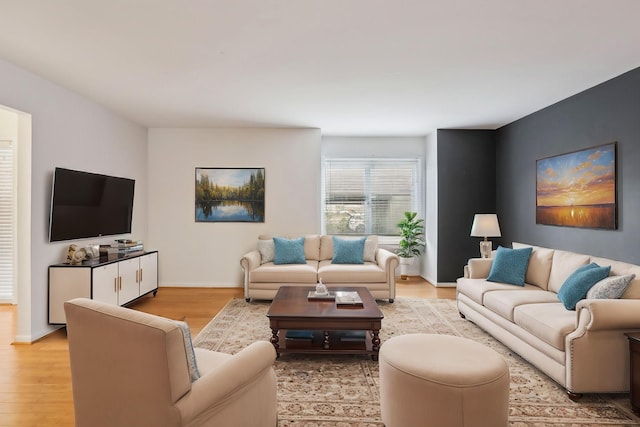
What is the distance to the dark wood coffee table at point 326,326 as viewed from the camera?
125 inches

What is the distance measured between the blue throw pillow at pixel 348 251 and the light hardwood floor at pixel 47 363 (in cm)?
92

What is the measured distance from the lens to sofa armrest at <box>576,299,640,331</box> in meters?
2.46

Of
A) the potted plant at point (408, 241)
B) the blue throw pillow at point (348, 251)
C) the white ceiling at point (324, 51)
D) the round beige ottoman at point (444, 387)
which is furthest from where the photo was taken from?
the potted plant at point (408, 241)

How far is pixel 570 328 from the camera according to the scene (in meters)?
2.62

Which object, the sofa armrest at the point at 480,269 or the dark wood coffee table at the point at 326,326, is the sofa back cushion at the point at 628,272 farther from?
the dark wood coffee table at the point at 326,326

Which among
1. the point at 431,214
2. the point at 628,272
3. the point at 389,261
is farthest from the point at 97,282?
the point at 431,214

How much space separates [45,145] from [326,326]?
3.47 meters

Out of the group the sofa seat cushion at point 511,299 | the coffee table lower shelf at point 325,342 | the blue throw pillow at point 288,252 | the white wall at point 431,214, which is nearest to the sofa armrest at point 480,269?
the sofa seat cushion at point 511,299

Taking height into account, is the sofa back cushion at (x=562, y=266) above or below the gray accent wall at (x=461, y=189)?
below

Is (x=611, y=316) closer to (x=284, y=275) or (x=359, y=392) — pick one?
(x=359, y=392)

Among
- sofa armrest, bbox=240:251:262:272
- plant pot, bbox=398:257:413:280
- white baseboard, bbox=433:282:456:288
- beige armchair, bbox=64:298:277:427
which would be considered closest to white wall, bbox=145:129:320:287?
sofa armrest, bbox=240:251:262:272

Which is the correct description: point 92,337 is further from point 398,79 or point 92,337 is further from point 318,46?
point 398,79

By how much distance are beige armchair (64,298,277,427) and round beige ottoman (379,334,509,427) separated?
83cm

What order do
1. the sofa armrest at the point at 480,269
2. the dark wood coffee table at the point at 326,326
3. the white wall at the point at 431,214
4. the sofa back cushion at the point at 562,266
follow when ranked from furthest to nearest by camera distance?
the white wall at the point at 431,214
the sofa armrest at the point at 480,269
the sofa back cushion at the point at 562,266
the dark wood coffee table at the point at 326,326
